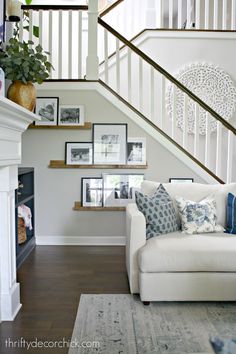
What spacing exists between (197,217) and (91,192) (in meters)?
1.69

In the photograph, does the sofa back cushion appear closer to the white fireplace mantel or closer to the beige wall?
the beige wall

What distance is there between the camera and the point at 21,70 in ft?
7.85

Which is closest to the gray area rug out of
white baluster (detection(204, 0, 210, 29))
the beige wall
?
the beige wall

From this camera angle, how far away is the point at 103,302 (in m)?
2.64

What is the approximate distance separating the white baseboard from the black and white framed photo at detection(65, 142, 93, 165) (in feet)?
2.96

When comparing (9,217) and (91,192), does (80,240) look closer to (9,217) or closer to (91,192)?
(91,192)

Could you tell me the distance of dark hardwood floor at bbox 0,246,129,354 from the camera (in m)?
2.21

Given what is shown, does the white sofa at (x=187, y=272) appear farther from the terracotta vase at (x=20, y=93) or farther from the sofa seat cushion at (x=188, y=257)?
the terracotta vase at (x=20, y=93)

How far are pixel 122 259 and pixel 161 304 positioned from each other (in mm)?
1143

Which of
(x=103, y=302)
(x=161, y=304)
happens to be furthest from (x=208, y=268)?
(x=103, y=302)

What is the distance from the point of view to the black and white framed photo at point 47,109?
4.21m

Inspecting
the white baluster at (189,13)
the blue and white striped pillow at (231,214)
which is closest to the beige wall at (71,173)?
the blue and white striped pillow at (231,214)

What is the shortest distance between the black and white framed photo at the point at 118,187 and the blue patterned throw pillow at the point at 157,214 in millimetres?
1293

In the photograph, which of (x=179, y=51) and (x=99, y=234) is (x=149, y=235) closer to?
(x=99, y=234)
